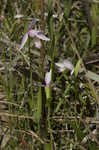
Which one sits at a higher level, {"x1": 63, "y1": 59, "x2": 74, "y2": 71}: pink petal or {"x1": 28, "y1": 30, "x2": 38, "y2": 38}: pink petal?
{"x1": 28, "y1": 30, "x2": 38, "y2": 38}: pink petal

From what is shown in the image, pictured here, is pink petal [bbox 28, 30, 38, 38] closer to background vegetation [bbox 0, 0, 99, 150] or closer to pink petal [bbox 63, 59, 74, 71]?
background vegetation [bbox 0, 0, 99, 150]

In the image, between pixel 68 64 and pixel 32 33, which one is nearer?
pixel 32 33

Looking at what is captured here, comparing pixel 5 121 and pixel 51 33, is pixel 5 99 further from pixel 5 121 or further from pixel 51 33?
pixel 51 33

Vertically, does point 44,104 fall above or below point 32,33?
below

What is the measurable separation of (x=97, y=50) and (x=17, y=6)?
73 cm

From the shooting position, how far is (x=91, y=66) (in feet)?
6.92

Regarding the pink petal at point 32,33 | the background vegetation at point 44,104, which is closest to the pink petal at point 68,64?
the background vegetation at point 44,104

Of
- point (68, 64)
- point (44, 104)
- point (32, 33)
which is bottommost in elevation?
point (44, 104)

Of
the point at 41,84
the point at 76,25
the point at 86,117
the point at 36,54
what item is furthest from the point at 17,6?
the point at 86,117

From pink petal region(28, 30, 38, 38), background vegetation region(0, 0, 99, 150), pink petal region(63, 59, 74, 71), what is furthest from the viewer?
pink petal region(63, 59, 74, 71)

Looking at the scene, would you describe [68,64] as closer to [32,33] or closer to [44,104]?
[44,104]

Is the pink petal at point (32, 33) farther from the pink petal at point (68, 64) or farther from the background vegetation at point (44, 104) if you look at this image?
the pink petal at point (68, 64)

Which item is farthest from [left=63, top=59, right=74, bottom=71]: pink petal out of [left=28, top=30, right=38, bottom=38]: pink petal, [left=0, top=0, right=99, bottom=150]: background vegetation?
[left=28, top=30, right=38, bottom=38]: pink petal

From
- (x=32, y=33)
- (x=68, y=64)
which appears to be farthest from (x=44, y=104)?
(x=32, y=33)
